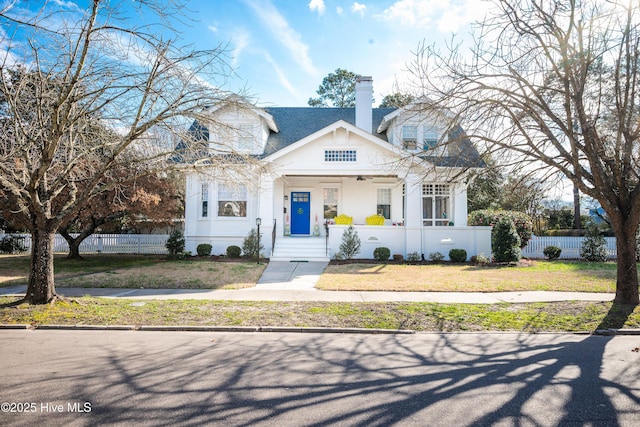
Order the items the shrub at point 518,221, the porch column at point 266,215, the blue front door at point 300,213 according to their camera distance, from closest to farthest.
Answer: the porch column at point 266,215, the shrub at point 518,221, the blue front door at point 300,213

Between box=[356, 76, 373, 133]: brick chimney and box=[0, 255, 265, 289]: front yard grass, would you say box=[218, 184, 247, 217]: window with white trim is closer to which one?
box=[0, 255, 265, 289]: front yard grass

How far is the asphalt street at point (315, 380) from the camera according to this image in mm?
3705

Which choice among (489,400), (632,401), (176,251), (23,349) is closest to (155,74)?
(23,349)

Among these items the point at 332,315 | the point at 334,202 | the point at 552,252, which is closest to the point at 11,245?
the point at 334,202

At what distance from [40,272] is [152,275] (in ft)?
16.4

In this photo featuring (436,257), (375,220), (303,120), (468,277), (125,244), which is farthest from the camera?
(303,120)

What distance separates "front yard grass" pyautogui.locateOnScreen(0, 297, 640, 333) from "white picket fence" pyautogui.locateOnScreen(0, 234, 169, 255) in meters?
12.7

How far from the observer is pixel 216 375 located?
4.71 m

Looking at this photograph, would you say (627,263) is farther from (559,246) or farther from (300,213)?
(300,213)

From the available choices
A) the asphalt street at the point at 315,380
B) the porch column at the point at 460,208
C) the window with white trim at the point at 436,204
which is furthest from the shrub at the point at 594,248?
the asphalt street at the point at 315,380

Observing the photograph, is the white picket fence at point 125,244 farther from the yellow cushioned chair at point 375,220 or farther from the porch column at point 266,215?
the yellow cushioned chair at point 375,220

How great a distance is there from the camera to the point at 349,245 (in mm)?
16938

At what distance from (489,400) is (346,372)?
1.70 m

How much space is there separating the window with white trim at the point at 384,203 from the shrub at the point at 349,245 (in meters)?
3.94
